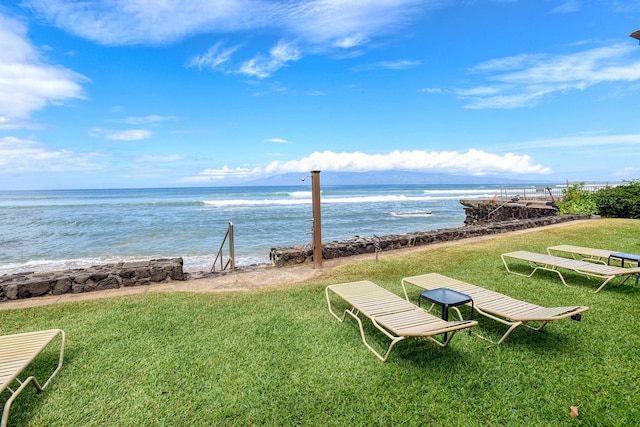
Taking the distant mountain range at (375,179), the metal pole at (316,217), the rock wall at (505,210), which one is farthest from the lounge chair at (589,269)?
the distant mountain range at (375,179)

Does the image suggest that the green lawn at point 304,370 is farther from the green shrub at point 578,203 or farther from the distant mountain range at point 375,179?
the distant mountain range at point 375,179

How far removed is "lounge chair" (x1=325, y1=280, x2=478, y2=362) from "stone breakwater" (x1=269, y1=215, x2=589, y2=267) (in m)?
2.55

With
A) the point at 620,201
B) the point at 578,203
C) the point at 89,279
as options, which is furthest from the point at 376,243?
the point at 578,203

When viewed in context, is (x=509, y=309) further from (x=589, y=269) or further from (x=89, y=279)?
(x=89, y=279)

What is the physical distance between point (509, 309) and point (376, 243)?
129 inches

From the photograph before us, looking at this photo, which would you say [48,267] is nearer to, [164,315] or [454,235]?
[164,315]

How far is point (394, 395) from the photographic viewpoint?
7.84 feet

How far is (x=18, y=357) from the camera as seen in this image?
2.44 m

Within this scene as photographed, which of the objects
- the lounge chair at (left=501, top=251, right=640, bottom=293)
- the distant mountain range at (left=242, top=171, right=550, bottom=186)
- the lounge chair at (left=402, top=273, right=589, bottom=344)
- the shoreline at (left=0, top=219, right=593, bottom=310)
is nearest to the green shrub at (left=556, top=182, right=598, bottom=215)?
the lounge chair at (left=501, top=251, right=640, bottom=293)

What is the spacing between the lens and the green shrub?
12.8 meters

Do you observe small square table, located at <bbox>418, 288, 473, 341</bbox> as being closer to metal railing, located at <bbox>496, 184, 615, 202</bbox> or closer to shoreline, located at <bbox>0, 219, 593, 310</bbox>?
shoreline, located at <bbox>0, 219, 593, 310</bbox>

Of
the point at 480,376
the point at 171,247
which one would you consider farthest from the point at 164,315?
the point at 171,247

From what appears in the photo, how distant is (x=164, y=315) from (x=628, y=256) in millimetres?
6922

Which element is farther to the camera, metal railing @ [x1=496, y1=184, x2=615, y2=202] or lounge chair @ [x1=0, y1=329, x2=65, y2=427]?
metal railing @ [x1=496, y1=184, x2=615, y2=202]
